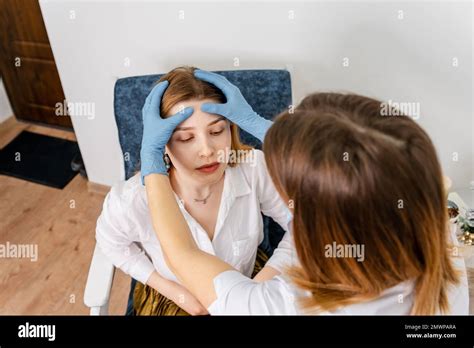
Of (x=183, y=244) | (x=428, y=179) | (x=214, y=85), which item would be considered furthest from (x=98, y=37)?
(x=428, y=179)

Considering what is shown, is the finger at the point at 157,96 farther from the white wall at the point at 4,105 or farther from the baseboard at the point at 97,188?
the white wall at the point at 4,105

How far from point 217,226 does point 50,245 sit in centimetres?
118

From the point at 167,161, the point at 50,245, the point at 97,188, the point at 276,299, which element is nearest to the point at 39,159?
the point at 97,188

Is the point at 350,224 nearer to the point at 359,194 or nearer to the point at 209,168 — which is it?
the point at 359,194

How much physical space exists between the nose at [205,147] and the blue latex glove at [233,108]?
0.22ft

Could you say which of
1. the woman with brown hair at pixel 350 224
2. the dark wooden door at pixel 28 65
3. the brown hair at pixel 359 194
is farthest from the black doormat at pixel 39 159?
the brown hair at pixel 359 194

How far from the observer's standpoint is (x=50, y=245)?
2057 millimetres

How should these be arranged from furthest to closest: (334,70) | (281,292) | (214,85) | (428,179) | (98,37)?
1. (98,37)
2. (334,70)
3. (214,85)
4. (281,292)
5. (428,179)

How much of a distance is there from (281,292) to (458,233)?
0.69 metres

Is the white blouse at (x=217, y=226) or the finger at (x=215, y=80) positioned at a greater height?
the finger at (x=215, y=80)

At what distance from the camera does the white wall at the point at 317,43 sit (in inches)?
49.9

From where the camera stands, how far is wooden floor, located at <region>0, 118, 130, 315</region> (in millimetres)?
1827

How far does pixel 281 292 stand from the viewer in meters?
0.83

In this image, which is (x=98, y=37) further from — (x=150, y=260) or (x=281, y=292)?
(x=281, y=292)
